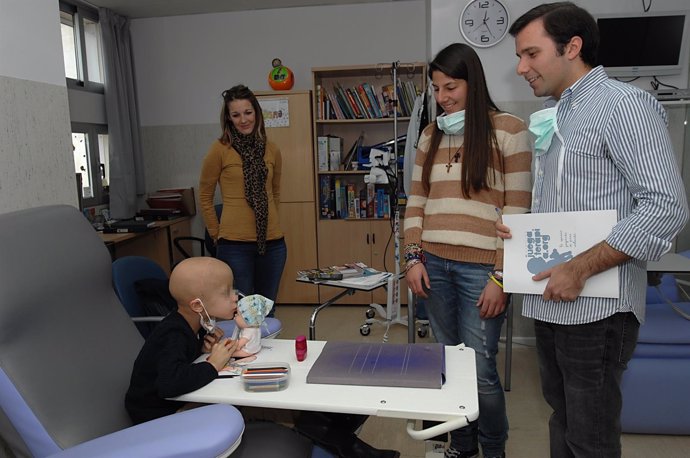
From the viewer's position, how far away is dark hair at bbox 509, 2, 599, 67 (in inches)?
48.8

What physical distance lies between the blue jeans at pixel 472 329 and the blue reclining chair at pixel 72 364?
2.16 feet

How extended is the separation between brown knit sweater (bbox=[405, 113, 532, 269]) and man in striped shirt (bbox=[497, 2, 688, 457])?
0.80 feet

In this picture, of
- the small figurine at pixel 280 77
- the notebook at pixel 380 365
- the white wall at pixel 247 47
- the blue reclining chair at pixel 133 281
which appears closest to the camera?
the notebook at pixel 380 365

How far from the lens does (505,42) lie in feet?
10.1

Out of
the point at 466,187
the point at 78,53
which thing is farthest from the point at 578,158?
the point at 78,53

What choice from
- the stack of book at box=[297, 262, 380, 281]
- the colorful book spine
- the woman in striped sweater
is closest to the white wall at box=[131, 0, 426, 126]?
the colorful book spine

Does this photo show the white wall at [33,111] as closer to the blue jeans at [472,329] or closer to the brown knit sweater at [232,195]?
the brown knit sweater at [232,195]

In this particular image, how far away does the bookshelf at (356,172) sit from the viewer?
4289mm

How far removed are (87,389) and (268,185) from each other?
1.56 m

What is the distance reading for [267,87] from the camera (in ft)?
15.2

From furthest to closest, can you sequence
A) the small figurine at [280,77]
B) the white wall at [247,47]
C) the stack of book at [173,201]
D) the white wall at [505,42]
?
the stack of book at [173,201]
the white wall at [247,47]
the small figurine at [280,77]
the white wall at [505,42]

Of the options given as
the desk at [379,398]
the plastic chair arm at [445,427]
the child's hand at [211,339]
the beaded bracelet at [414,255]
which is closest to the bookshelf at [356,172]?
the beaded bracelet at [414,255]

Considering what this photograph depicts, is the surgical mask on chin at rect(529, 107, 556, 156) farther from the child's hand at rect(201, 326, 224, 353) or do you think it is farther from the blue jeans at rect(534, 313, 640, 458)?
the child's hand at rect(201, 326, 224, 353)

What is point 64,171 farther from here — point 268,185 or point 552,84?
point 552,84
